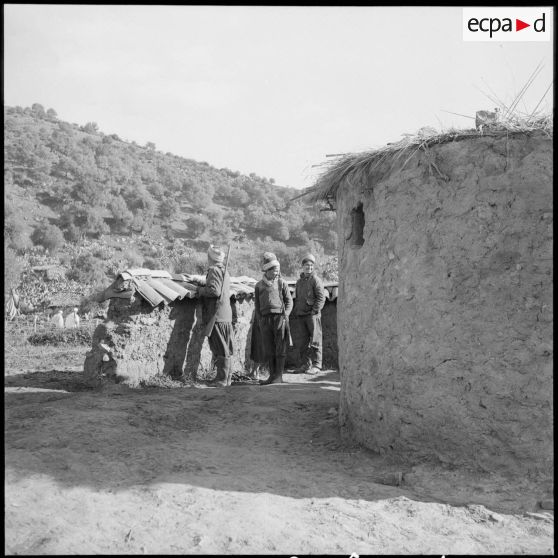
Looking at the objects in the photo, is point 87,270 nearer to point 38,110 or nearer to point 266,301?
point 266,301

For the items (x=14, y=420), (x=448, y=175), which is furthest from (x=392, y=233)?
(x=14, y=420)

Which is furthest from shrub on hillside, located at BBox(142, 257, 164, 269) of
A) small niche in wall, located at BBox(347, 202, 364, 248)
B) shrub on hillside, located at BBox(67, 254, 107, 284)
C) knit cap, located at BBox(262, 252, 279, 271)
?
small niche in wall, located at BBox(347, 202, 364, 248)

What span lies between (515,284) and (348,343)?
5.22 feet

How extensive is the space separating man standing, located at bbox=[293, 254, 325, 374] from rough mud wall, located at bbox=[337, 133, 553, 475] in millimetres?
4449

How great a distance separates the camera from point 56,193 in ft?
98.1

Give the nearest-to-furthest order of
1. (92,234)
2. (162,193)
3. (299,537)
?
(299,537) < (92,234) < (162,193)

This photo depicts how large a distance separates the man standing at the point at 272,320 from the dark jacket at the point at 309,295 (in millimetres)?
1099

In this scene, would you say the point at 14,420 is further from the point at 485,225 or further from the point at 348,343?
the point at 485,225

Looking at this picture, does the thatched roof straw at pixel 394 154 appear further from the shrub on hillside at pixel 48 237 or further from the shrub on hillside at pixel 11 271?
the shrub on hillside at pixel 48 237

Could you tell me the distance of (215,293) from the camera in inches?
295

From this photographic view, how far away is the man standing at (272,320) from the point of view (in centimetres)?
784

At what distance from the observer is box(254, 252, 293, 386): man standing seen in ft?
25.7

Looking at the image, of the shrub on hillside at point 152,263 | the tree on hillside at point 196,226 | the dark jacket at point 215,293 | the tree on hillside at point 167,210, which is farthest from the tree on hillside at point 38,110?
the dark jacket at point 215,293

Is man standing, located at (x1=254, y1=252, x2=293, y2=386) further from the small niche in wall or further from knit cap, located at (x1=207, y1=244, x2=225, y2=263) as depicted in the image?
the small niche in wall
